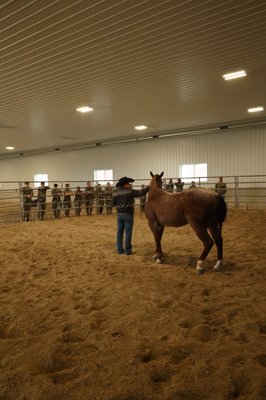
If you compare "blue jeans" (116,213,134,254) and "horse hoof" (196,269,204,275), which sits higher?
"blue jeans" (116,213,134,254)

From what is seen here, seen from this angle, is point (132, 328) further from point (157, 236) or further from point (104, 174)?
point (104, 174)

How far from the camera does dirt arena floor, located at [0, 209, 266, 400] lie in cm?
189

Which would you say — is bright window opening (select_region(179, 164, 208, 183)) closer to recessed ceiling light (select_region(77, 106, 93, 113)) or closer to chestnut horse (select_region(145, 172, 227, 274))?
recessed ceiling light (select_region(77, 106, 93, 113))

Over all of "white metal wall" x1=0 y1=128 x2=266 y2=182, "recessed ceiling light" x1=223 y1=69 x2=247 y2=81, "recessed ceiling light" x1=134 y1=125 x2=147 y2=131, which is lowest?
"white metal wall" x1=0 y1=128 x2=266 y2=182

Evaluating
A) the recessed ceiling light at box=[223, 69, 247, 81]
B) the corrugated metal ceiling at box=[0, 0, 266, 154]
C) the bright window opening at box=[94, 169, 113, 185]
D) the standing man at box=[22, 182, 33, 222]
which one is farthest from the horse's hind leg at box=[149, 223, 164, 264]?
the bright window opening at box=[94, 169, 113, 185]

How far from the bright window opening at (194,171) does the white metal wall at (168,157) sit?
250 mm

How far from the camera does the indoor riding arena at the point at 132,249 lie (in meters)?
2.06

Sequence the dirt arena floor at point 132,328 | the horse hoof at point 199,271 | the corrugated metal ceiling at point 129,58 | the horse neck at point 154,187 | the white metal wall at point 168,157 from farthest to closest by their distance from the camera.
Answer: the white metal wall at point 168,157 < the horse neck at point 154,187 < the corrugated metal ceiling at point 129,58 < the horse hoof at point 199,271 < the dirt arena floor at point 132,328

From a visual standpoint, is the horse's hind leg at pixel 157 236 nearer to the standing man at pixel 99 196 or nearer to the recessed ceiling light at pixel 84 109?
the recessed ceiling light at pixel 84 109

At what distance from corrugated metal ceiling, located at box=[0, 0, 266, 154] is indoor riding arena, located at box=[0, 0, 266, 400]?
0.12ft

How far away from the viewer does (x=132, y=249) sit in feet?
19.4

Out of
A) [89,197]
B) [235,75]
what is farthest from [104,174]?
[235,75]

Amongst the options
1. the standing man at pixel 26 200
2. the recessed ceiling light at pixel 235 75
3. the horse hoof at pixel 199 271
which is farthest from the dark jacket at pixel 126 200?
the standing man at pixel 26 200

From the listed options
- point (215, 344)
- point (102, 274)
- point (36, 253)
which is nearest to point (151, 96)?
point (36, 253)
